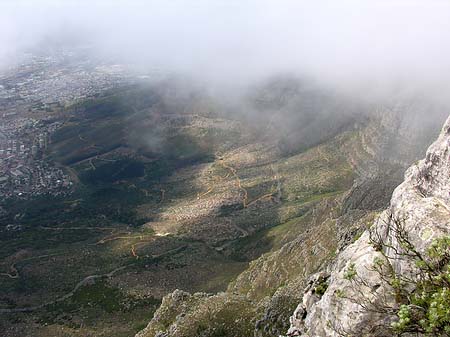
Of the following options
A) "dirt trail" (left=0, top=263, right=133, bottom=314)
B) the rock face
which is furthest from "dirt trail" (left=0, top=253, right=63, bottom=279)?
the rock face

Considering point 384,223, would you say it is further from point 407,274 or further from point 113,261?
point 113,261

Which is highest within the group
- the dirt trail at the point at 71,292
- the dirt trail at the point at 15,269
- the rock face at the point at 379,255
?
the rock face at the point at 379,255

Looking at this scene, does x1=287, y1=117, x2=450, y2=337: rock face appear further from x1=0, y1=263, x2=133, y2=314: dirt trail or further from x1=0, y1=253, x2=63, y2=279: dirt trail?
x1=0, y1=253, x2=63, y2=279: dirt trail

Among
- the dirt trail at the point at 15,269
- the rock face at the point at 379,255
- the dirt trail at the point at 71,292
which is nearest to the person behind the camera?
the rock face at the point at 379,255

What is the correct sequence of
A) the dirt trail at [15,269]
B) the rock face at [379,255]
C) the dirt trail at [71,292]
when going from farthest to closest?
the dirt trail at [15,269] < the dirt trail at [71,292] < the rock face at [379,255]

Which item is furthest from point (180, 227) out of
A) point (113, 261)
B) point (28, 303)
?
point (28, 303)

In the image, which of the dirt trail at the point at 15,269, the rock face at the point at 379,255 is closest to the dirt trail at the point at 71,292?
the dirt trail at the point at 15,269

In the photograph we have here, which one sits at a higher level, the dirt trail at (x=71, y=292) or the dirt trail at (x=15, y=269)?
the dirt trail at (x=71, y=292)

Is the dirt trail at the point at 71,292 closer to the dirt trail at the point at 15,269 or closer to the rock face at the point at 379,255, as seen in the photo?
the dirt trail at the point at 15,269

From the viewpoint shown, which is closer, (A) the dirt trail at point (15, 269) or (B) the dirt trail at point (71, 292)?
(B) the dirt trail at point (71, 292)
